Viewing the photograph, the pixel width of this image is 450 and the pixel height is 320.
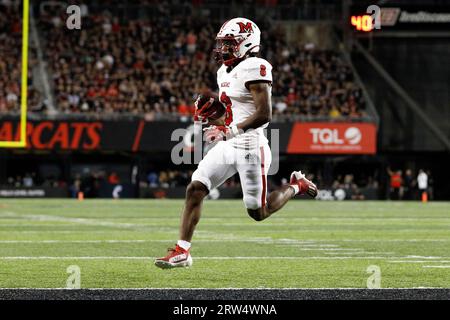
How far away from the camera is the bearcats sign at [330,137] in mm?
33531

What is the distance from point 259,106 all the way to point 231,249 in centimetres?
432

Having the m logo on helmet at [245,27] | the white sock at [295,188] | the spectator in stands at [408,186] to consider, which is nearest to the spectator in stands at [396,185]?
the spectator in stands at [408,186]

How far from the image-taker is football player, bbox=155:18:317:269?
9141 mm

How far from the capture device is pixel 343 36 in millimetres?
37719

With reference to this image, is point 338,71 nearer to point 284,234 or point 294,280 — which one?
point 284,234

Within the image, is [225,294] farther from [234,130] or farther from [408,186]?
[408,186]

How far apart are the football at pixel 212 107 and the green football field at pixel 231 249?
137cm

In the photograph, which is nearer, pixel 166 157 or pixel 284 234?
pixel 284 234

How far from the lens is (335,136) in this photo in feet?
111

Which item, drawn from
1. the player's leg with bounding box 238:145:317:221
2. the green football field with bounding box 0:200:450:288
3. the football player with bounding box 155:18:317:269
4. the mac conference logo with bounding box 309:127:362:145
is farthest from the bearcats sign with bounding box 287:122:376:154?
the football player with bounding box 155:18:317:269

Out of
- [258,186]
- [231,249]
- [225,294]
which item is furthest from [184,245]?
[231,249]

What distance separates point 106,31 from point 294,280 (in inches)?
1049

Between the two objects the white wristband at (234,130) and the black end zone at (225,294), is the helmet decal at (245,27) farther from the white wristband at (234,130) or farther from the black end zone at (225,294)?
the black end zone at (225,294)
